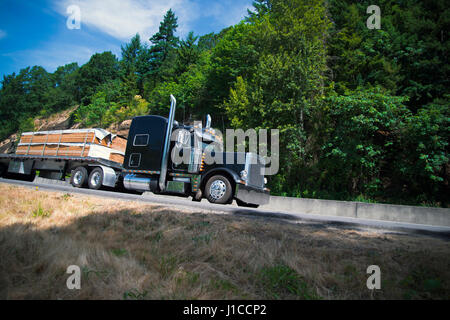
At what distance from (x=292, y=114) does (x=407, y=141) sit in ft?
22.1

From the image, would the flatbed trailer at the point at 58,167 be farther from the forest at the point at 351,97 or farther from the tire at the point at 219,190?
the forest at the point at 351,97

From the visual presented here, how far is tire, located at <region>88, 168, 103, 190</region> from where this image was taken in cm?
1190

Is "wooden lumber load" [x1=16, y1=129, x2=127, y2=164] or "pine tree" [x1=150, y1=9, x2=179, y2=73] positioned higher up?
"pine tree" [x1=150, y1=9, x2=179, y2=73]

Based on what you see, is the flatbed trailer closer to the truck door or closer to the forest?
the truck door

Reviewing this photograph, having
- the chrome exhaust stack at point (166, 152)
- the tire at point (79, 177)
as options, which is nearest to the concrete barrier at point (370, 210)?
the chrome exhaust stack at point (166, 152)

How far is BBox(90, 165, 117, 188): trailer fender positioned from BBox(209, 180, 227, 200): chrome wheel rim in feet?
19.6

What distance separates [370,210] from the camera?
10.4 m

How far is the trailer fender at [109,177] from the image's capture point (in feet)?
38.6

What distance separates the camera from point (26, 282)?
6.35 feet

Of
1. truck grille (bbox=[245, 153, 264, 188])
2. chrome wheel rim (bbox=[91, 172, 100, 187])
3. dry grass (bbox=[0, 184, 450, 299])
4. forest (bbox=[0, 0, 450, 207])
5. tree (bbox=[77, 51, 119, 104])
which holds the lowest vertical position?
dry grass (bbox=[0, 184, 450, 299])

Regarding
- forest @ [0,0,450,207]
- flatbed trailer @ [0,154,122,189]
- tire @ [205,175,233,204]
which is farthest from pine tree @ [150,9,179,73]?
tire @ [205,175,233,204]

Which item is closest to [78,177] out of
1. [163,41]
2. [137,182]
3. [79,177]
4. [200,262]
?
[79,177]
